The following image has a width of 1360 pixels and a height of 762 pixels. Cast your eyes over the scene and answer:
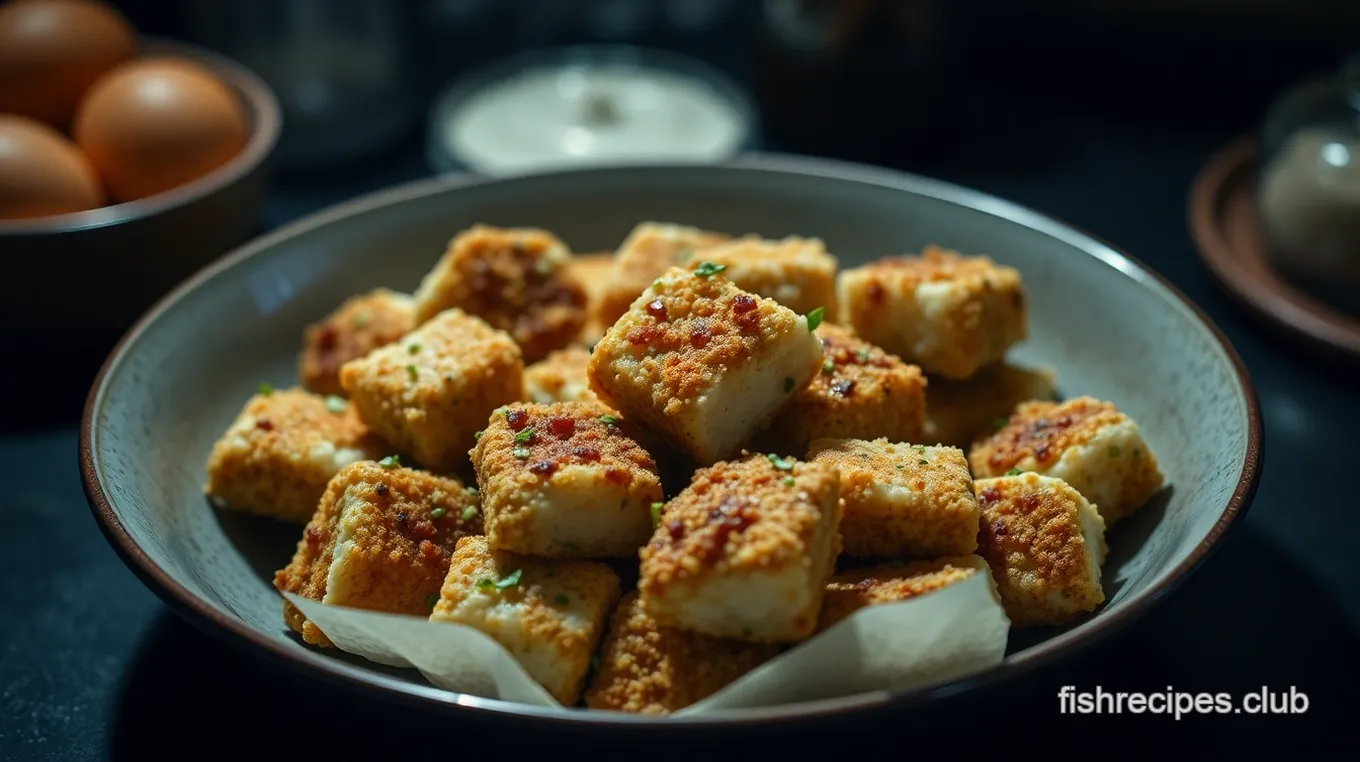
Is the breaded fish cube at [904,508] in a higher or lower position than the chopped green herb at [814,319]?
lower

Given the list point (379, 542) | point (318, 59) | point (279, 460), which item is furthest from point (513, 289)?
point (318, 59)

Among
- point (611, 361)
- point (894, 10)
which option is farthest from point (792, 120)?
point (611, 361)

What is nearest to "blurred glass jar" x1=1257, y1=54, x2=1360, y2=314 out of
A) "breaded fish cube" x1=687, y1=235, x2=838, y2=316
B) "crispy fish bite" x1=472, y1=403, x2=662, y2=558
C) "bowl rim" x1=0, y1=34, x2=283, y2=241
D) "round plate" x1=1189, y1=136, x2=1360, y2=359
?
"round plate" x1=1189, y1=136, x2=1360, y2=359

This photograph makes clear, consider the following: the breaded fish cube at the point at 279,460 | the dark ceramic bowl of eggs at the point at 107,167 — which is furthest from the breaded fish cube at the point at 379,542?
the dark ceramic bowl of eggs at the point at 107,167

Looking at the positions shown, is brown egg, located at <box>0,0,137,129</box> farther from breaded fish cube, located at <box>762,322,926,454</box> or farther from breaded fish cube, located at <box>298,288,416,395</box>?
breaded fish cube, located at <box>762,322,926,454</box>

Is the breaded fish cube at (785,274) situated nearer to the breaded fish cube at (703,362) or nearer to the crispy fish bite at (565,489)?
the breaded fish cube at (703,362)
